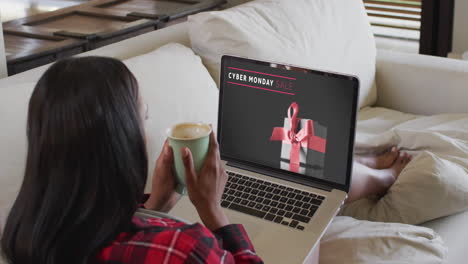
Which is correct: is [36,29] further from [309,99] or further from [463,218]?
[463,218]

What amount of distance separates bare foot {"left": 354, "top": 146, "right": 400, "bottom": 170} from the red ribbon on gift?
539mm

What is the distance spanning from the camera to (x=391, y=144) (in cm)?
188

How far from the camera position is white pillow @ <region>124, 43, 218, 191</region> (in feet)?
4.86

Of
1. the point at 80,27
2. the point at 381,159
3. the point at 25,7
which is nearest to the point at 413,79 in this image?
the point at 381,159

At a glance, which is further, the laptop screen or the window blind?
the window blind

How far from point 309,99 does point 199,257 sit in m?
0.54

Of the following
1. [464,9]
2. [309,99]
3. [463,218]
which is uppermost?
[309,99]

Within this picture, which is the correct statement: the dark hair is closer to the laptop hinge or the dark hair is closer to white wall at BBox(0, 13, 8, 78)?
the laptop hinge

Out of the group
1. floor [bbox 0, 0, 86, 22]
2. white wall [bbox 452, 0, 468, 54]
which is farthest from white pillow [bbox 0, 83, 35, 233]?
white wall [bbox 452, 0, 468, 54]

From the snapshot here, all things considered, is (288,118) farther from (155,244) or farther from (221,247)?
(155,244)

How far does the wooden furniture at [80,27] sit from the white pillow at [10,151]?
504mm

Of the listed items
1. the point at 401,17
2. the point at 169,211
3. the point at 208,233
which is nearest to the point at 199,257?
the point at 208,233

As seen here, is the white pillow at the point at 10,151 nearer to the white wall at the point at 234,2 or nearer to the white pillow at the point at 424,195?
the white pillow at the point at 424,195

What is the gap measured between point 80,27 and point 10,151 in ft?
2.85
